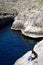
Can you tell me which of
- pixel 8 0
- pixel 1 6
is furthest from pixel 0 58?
pixel 8 0

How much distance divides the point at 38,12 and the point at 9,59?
34.5 meters

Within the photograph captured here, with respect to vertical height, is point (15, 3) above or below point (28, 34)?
below

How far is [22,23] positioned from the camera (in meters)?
93.5

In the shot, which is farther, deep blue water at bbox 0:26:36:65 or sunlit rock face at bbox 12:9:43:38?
sunlit rock face at bbox 12:9:43:38

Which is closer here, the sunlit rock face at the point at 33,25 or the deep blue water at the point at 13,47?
the deep blue water at the point at 13,47

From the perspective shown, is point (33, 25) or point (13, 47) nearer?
point (13, 47)

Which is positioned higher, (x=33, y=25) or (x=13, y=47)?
(x=33, y=25)

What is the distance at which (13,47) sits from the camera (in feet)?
220

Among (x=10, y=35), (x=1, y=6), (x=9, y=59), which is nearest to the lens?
(x=9, y=59)

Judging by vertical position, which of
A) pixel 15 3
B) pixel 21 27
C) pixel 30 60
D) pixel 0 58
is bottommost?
pixel 15 3

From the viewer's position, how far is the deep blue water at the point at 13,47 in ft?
185

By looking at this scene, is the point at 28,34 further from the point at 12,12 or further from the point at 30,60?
the point at 12,12

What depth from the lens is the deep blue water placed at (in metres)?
56.3

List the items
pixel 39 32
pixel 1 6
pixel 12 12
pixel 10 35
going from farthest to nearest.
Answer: pixel 1 6
pixel 12 12
pixel 10 35
pixel 39 32
